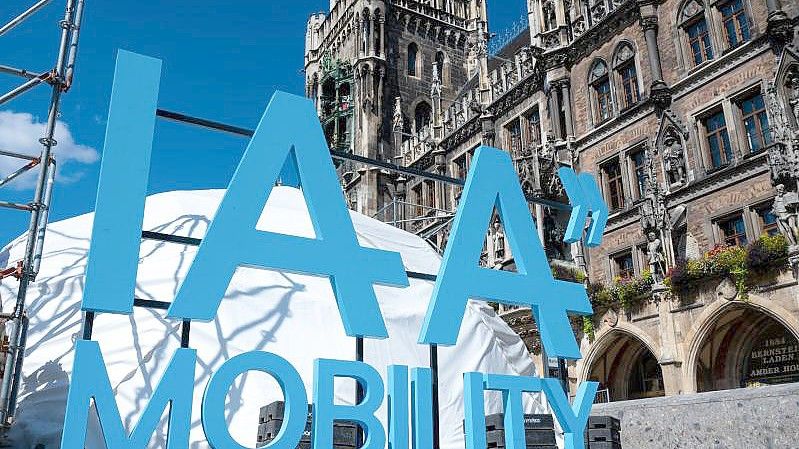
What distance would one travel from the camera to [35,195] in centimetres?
665

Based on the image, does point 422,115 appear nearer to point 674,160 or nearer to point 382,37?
point 382,37

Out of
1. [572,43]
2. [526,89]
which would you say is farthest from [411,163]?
[572,43]

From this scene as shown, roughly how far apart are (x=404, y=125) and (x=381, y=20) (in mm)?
5848

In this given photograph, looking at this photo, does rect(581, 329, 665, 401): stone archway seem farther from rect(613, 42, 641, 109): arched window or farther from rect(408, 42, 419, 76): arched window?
rect(408, 42, 419, 76): arched window

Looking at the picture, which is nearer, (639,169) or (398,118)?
(639,169)

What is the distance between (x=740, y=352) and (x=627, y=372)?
4001 millimetres

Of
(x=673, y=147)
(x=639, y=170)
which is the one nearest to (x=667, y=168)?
(x=673, y=147)

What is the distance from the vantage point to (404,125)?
34.7 meters

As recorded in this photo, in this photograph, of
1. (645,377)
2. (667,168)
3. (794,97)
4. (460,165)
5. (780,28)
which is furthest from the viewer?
(460,165)

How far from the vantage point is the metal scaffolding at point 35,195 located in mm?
6195

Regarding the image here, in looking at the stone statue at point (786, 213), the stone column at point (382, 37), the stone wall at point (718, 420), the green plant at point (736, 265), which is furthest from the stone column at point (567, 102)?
the stone column at point (382, 37)

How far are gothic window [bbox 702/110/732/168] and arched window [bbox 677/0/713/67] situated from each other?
174 centimetres

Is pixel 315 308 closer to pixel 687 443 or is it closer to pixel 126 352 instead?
pixel 126 352

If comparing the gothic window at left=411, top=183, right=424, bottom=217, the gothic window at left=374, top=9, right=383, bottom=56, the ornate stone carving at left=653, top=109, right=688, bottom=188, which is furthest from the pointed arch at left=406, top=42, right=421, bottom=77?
the ornate stone carving at left=653, top=109, right=688, bottom=188
